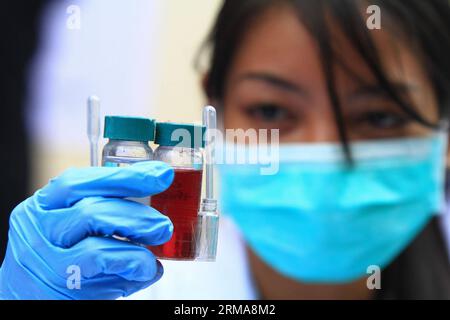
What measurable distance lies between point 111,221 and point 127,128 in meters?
0.13

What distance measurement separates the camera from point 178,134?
0.70 metres

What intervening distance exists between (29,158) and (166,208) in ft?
3.90

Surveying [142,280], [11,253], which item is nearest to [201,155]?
[142,280]

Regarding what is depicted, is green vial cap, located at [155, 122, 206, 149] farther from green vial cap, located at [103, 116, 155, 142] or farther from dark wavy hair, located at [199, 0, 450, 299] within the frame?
dark wavy hair, located at [199, 0, 450, 299]

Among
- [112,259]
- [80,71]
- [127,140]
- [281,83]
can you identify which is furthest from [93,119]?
[80,71]

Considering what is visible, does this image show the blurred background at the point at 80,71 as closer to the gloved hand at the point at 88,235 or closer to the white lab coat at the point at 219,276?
the white lab coat at the point at 219,276

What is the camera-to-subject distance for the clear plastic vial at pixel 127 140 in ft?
2.24

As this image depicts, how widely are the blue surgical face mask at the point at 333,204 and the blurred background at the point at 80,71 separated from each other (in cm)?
56

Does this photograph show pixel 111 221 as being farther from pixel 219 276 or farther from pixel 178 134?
pixel 219 276

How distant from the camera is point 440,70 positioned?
4.20ft

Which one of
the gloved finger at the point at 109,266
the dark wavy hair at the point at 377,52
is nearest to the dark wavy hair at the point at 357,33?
the dark wavy hair at the point at 377,52

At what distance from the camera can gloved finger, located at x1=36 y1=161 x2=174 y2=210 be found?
69 cm

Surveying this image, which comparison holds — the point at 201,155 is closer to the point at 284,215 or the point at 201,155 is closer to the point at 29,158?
the point at 284,215
